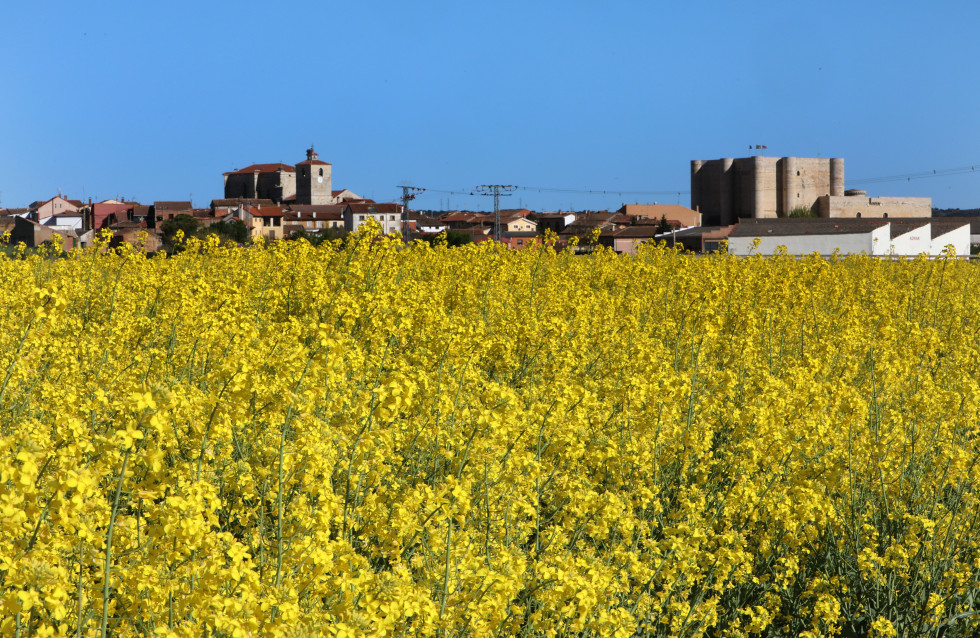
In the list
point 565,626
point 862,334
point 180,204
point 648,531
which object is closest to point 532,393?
point 648,531

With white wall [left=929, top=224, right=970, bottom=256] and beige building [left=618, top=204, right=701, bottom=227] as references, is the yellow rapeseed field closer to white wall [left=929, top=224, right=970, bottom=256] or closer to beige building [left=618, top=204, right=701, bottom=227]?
white wall [left=929, top=224, right=970, bottom=256]

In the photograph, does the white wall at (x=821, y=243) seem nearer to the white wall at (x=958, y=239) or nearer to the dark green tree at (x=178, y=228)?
the white wall at (x=958, y=239)

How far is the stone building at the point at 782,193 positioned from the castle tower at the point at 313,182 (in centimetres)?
5902

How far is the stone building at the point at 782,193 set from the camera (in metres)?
81.2

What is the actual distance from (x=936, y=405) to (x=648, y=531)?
2.93 m

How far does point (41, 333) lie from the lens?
208 inches

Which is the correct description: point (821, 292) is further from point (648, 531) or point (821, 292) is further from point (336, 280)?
point (648, 531)

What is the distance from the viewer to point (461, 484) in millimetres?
3824

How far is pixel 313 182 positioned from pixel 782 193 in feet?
222

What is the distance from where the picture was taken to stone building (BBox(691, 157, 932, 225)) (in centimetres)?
8119

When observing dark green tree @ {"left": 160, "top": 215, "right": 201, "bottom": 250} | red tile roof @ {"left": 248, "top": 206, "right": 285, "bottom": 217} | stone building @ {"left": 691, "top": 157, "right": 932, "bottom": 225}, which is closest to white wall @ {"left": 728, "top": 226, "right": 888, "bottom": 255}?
dark green tree @ {"left": 160, "top": 215, "right": 201, "bottom": 250}

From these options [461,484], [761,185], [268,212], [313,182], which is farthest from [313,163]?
[461,484]

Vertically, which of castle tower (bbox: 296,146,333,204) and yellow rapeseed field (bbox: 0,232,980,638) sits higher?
castle tower (bbox: 296,146,333,204)

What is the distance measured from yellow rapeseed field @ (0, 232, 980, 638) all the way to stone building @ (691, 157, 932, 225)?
77881mm
